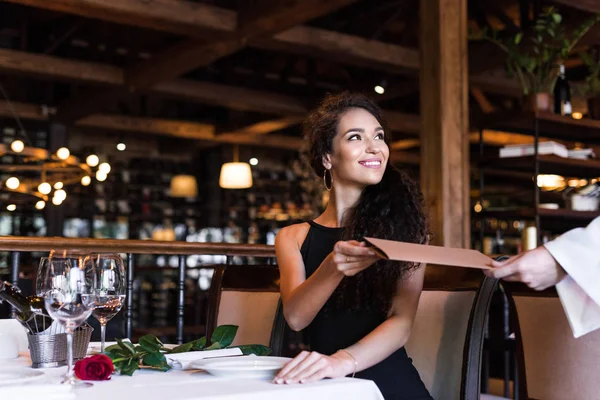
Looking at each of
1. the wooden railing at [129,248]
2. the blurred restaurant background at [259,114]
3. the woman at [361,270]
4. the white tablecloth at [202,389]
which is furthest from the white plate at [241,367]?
the wooden railing at [129,248]

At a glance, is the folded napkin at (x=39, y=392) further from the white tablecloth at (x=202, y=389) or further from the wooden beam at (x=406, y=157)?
the wooden beam at (x=406, y=157)

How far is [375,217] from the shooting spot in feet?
7.02

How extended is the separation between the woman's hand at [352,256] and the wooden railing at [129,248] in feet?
5.45

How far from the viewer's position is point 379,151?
84.0 inches

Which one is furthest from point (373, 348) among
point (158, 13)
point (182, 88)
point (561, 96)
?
point (182, 88)

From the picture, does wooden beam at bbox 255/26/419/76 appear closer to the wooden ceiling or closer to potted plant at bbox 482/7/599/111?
the wooden ceiling

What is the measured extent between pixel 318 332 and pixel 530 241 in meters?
3.32

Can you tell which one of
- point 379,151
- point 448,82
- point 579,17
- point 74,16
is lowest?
point 379,151

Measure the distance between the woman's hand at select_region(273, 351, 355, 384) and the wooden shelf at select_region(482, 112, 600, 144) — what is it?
396 centimetres

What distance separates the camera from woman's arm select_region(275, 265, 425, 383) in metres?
1.49

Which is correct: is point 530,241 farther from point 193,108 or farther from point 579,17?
point 193,108

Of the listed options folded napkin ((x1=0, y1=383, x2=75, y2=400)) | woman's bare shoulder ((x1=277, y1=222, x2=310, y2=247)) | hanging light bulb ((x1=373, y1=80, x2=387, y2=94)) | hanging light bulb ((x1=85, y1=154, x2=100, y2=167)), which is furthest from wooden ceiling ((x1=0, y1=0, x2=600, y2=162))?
folded napkin ((x1=0, y1=383, x2=75, y2=400))

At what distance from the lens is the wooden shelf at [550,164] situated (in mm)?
5255

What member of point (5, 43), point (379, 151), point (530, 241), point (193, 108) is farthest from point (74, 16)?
point (379, 151)
